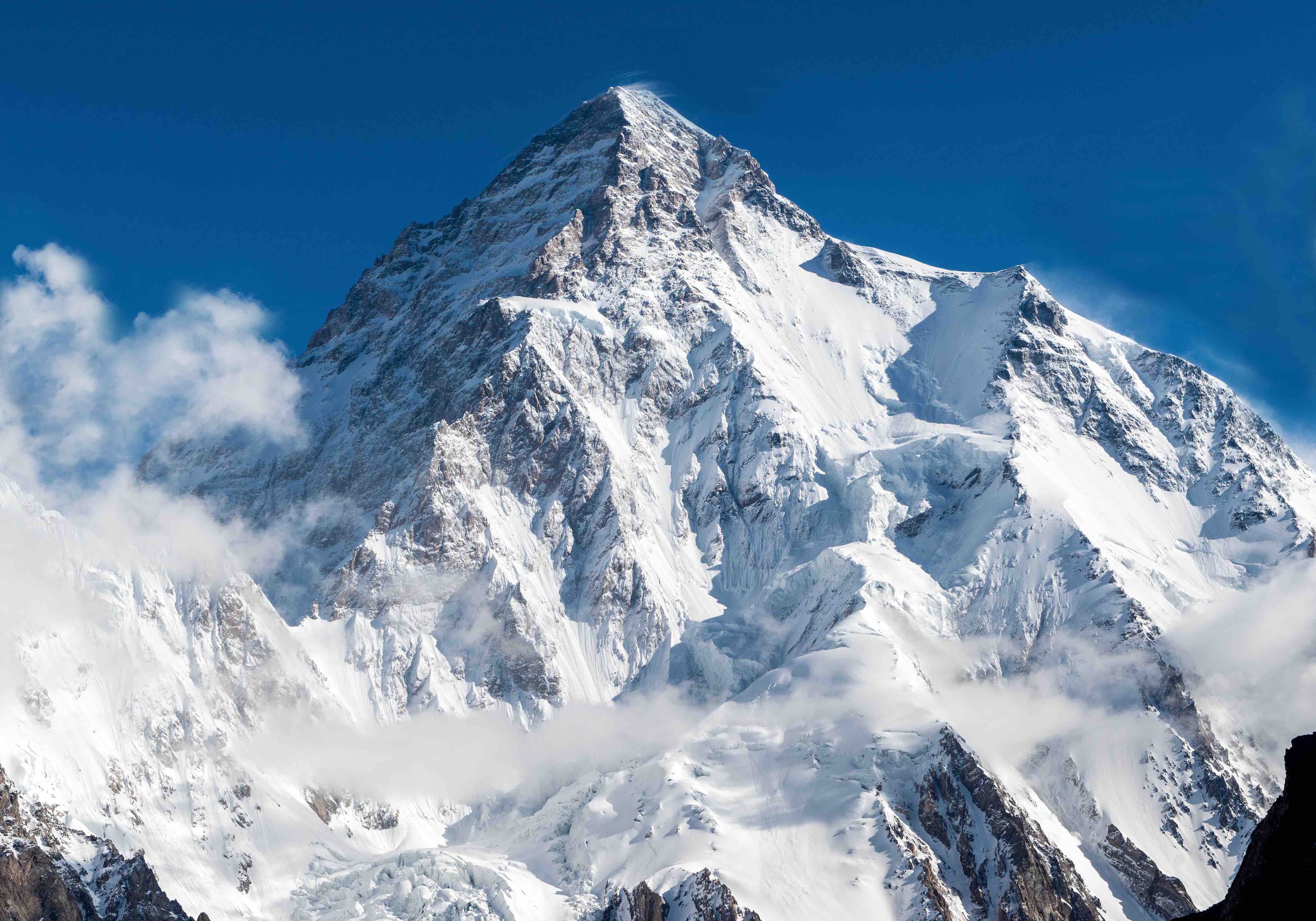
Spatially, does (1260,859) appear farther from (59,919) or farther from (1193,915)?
(59,919)

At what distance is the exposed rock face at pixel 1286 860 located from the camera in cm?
4000

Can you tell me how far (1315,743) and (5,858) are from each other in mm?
203841

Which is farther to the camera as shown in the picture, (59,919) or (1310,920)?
(59,919)

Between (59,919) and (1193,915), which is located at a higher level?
(59,919)

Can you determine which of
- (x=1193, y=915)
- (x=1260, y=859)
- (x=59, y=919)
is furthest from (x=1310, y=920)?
(x=59, y=919)

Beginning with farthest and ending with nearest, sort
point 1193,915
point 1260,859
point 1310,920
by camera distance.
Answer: point 1193,915, point 1260,859, point 1310,920

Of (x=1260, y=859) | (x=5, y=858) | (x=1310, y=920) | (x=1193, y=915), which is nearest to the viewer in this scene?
(x=1310, y=920)

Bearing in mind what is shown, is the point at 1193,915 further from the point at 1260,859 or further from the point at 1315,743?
the point at 1315,743

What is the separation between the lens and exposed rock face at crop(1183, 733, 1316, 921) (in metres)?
40.0

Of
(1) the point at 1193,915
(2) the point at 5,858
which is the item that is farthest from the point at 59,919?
(1) the point at 1193,915

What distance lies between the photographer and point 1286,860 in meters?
41.2

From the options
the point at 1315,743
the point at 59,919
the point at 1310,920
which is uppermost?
the point at 59,919

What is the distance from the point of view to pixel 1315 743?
43.2m

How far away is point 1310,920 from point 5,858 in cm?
20490
